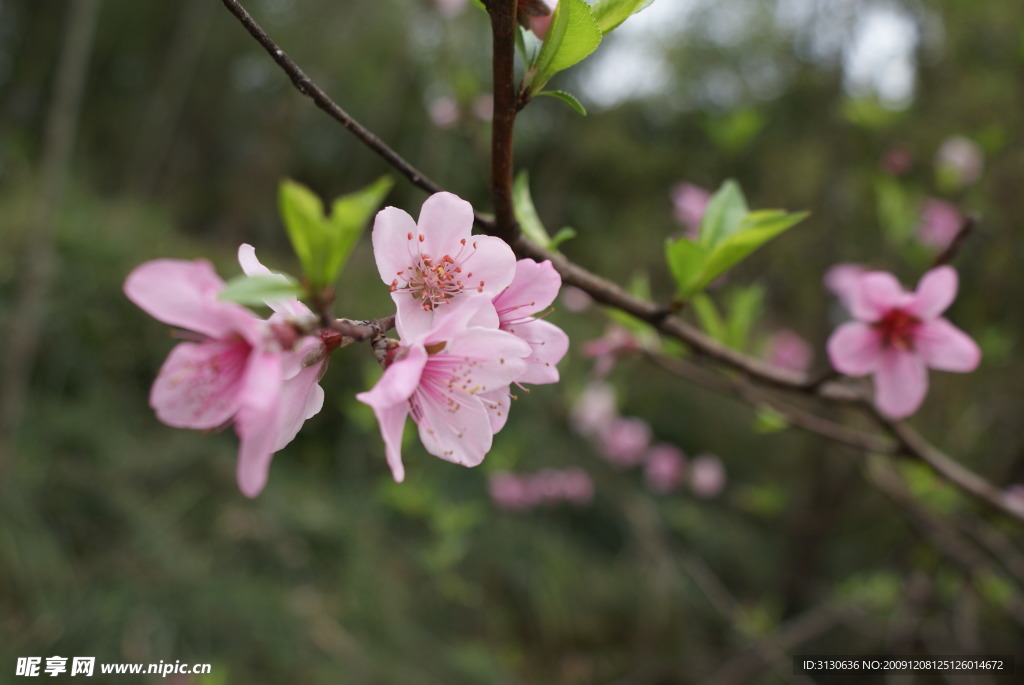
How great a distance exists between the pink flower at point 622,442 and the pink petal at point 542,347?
6.69ft

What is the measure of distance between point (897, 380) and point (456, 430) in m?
0.50

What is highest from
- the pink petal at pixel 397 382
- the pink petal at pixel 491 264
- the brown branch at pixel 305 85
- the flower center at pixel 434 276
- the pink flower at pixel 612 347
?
the brown branch at pixel 305 85

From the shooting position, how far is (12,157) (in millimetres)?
3744

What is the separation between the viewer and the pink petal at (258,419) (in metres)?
0.27

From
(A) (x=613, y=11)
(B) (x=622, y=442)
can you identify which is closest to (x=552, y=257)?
(A) (x=613, y=11)

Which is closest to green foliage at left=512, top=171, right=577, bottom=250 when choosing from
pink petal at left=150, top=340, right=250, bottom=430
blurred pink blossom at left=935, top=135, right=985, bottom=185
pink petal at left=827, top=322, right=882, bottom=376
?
pink petal at left=150, top=340, right=250, bottom=430

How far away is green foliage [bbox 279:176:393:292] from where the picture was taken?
0.86 ft

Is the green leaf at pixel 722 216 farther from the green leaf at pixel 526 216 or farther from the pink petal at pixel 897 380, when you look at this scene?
the pink petal at pixel 897 380

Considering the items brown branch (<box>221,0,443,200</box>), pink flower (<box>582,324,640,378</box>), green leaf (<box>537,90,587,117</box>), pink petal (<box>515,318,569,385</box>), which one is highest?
green leaf (<box>537,90,587,117</box>)

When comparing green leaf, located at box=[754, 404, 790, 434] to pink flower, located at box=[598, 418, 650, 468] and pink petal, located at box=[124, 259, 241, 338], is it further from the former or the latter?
pink flower, located at box=[598, 418, 650, 468]

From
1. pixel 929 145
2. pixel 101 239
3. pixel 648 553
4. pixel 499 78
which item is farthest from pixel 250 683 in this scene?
pixel 929 145

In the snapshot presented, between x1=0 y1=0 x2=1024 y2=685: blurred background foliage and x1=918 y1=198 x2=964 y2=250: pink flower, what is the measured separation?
3.0 inches

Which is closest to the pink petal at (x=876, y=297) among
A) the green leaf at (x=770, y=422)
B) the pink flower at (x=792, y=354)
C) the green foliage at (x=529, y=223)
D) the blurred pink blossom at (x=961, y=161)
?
the green leaf at (x=770, y=422)

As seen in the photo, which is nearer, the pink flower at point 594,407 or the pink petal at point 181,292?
the pink petal at point 181,292
